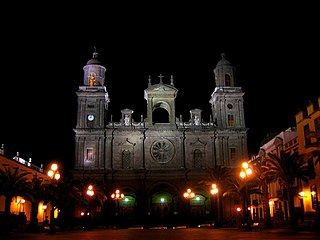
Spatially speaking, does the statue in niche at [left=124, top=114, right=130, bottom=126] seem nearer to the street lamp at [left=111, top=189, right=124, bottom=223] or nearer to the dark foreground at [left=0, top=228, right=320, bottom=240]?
the street lamp at [left=111, top=189, right=124, bottom=223]

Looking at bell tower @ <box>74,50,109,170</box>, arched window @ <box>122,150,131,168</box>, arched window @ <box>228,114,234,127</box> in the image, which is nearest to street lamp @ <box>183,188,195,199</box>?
arched window @ <box>122,150,131,168</box>

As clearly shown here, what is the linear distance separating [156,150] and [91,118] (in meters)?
11.4

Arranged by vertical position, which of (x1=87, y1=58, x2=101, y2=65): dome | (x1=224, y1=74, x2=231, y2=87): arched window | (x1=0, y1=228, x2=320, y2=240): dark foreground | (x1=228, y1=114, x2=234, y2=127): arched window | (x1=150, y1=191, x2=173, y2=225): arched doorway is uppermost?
(x1=87, y1=58, x2=101, y2=65): dome

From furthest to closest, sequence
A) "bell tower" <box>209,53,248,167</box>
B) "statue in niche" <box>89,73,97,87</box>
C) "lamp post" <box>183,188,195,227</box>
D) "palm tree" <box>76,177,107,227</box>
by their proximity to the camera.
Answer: "statue in niche" <box>89,73,97,87</box>, "bell tower" <box>209,53,248,167</box>, "lamp post" <box>183,188,195,227</box>, "palm tree" <box>76,177,107,227</box>

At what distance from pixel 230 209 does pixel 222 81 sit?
20.6 metres

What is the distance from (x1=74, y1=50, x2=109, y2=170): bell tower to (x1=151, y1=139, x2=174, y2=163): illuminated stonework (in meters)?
8.11

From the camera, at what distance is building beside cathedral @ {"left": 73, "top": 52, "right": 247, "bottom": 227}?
60.7 meters

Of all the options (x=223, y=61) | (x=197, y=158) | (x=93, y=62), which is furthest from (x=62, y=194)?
(x=223, y=61)

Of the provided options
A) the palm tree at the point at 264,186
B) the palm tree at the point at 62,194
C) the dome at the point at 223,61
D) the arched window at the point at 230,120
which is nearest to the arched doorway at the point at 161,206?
the palm tree at the point at 62,194

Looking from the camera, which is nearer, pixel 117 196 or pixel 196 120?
pixel 117 196

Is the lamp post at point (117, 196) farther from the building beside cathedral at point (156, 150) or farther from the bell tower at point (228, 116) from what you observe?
the bell tower at point (228, 116)

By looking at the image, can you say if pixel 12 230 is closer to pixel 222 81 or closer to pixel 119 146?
pixel 119 146

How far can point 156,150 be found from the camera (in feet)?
206

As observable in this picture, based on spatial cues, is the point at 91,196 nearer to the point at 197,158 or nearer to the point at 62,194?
the point at 62,194
